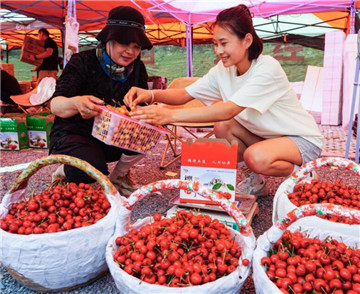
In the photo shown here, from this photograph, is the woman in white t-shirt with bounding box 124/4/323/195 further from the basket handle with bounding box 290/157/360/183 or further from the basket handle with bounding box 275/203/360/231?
the basket handle with bounding box 275/203/360/231

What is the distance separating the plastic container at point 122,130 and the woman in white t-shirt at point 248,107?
0.25ft

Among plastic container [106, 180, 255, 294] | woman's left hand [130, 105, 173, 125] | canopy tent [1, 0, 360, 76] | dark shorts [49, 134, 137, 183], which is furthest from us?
canopy tent [1, 0, 360, 76]

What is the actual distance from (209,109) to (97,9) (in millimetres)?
7720

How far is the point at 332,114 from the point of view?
21.1 ft

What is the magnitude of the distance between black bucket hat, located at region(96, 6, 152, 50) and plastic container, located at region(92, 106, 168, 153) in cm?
48

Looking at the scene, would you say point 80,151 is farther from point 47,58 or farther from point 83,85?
point 47,58

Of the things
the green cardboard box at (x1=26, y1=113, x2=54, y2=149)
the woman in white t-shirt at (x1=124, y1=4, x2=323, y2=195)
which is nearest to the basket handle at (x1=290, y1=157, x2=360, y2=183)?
the woman in white t-shirt at (x1=124, y1=4, x2=323, y2=195)

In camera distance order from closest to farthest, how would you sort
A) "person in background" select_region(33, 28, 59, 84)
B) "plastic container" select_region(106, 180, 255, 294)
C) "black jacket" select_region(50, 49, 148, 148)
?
"plastic container" select_region(106, 180, 255, 294) < "black jacket" select_region(50, 49, 148, 148) < "person in background" select_region(33, 28, 59, 84)

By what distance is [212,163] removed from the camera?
1905 millimetres

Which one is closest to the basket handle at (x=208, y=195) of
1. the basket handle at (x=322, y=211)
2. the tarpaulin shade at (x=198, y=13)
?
the basket handle at (x=322, y=211)

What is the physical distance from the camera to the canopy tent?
737 cm

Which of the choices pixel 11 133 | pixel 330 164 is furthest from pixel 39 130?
pixel 330 164

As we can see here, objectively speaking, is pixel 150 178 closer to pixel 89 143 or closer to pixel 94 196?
pixel 89 143

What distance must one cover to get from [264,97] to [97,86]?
1119 millimetres
